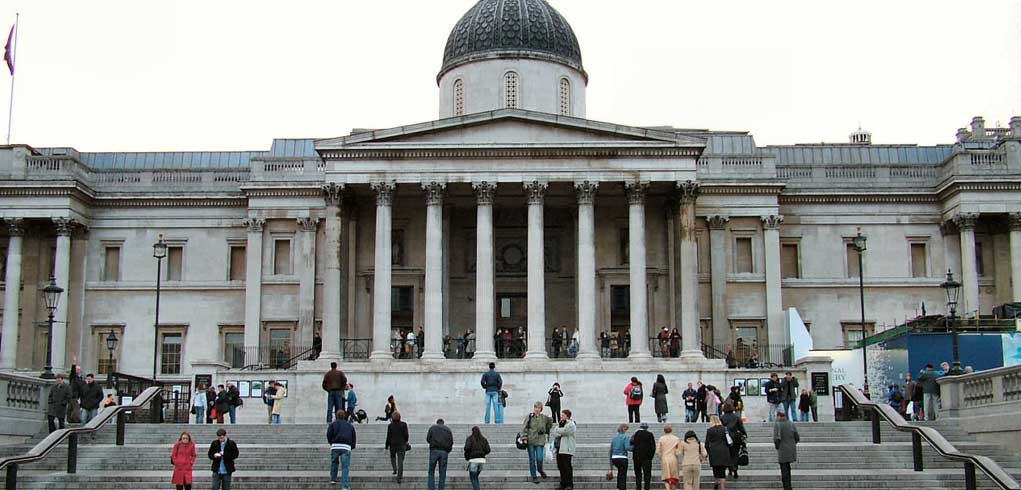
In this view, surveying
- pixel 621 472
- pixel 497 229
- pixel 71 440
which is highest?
pixel 497 229

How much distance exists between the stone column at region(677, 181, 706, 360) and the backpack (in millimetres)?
9815

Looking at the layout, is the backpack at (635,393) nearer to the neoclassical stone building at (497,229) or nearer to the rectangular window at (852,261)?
the neoclassical stone building at (497,229)

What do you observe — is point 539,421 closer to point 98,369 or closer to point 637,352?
point 637,352

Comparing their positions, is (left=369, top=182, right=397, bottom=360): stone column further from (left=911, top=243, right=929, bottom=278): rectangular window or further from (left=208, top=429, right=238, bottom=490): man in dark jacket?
(left=911, top=243, right=929, bottom=278): rectangular window

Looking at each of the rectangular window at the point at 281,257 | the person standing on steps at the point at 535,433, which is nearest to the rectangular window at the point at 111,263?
the rectangular window at the point at 281,257

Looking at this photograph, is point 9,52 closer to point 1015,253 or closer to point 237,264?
point 237,264

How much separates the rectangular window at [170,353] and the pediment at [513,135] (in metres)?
14.2

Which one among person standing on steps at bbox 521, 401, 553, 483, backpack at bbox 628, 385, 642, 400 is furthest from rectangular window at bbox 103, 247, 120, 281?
person standing on steps at bbox 521, 401, 553, 483

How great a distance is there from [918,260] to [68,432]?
3919 cm

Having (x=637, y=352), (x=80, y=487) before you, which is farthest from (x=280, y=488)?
(x=637, y=352)

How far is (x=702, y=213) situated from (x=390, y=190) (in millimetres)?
14444

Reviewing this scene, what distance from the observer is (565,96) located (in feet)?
174

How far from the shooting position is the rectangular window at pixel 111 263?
56562 millimetres

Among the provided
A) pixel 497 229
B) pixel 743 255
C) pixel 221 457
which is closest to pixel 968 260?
pixel 743 255
